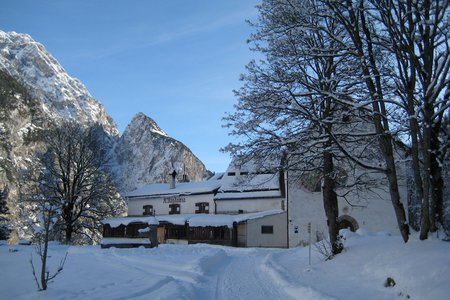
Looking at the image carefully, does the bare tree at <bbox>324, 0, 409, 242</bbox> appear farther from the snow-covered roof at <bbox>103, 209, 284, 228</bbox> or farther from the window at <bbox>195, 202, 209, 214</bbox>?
the window at <bbox>195, 202, 209, 214</bbox>

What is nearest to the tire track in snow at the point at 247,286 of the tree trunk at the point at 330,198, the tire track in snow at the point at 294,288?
the tire track in snow at the point at 294,288

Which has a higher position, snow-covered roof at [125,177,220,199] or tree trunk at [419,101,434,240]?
Result: snow-covered roof at [125,177,220,199]

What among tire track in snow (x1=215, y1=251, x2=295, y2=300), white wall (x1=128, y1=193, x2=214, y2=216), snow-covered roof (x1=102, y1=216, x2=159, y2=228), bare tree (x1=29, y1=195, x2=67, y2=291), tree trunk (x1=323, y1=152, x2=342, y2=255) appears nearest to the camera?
bare tree (x1=29, y1=195, x2=67, y2=291)

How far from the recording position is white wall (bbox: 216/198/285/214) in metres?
39.0

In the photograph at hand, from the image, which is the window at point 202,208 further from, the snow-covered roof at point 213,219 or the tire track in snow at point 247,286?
the tire track in snow at point 247,286

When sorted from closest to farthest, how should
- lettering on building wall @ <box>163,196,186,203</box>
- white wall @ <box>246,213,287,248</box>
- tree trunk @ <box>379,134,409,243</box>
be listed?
1. tree trunk @ <box>379,134,409,243</box>
2. white wall @ <box>246,213,287,248</box>
3. lettering on building wall @ <box>163,196,186,203</box>

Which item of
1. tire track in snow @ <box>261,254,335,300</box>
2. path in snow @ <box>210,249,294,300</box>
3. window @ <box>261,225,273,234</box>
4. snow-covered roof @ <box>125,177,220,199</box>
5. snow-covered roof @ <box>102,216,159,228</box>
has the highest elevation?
snow-covered roof @ <box>125,177,220,199</box>

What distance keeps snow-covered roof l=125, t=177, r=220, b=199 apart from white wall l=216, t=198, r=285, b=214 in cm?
223

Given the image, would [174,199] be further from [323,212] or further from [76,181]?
[323,212]

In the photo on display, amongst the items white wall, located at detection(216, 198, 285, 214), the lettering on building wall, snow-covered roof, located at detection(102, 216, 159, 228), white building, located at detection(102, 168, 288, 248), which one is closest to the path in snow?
white building, located at detection(102, 168, 288, 248)

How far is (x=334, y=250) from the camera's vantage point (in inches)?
580

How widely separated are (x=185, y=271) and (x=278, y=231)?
23097 millimetres

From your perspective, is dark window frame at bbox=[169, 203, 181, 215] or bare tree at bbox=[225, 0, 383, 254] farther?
dark window frame at bbox=[169, 203, 181, 215]

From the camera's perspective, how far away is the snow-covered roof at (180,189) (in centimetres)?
4431
